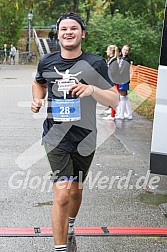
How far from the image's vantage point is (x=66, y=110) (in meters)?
4.25

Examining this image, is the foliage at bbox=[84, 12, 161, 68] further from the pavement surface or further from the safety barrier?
the pavement surface

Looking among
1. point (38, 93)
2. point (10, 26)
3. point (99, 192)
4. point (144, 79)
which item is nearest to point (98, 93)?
point (38, 93)

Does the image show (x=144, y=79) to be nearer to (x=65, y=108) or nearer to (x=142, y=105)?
(x=142, y=105)

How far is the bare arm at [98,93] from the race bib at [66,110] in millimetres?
165

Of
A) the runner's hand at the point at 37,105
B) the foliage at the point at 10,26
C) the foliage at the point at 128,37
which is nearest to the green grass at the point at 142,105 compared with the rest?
the runner's hand at the point at 37,105

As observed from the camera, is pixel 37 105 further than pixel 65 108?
Yes

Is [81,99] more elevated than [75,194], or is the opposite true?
[81,99]

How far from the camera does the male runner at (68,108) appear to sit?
13.9 feet

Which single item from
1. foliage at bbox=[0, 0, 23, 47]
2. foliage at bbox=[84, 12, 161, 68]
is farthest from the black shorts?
foliage at bbox=[0, 0, 23, 47]

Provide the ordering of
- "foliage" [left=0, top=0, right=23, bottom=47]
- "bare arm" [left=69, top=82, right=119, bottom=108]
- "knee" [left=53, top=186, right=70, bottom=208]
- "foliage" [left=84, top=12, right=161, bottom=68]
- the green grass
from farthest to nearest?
"foliage" [left=0, top=0, right=23, bottom=47] → "foliage" [left=84, top=12, right=161, bottom=68] → the green grass → "knee" [left=53, top=186, right=70, bottom=208] → "bare arm" [left=69, top=82, right=119, bottom=108]

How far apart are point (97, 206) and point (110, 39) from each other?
1214 inches

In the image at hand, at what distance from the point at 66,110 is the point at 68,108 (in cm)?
2

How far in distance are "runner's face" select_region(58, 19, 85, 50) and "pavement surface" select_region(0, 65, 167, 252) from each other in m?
1.83

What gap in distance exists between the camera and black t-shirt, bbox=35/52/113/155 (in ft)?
14.1
